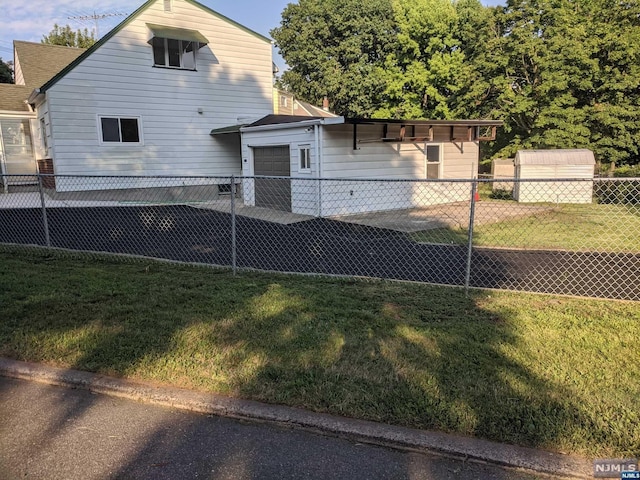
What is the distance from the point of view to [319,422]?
305 cm

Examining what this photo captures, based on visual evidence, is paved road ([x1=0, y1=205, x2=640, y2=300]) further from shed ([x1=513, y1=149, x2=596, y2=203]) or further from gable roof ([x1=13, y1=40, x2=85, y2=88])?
gable roof ([x1=13, y1=40, x2=85, y2=88])

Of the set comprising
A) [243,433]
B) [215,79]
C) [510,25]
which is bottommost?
[243,433]

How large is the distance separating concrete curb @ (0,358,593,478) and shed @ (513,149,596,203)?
1570 cm

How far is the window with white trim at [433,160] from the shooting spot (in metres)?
16.2

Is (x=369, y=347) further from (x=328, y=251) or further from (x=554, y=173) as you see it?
(x=554, y=173)

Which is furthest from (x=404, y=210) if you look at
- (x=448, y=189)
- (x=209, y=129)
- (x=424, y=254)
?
(x=209, y=129)

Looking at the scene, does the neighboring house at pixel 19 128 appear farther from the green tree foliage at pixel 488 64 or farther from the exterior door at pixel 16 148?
the green tree foliage at pixel 488 64

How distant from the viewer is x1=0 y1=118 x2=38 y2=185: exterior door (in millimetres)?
18266

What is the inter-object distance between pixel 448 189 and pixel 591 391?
14180mm

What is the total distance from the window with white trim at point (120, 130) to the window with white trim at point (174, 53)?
2.37 m

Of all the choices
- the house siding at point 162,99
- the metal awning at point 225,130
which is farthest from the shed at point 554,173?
the house siding at point 162,99

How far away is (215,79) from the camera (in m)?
18.6

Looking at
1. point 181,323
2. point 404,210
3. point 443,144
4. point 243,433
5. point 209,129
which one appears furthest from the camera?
point 209,129

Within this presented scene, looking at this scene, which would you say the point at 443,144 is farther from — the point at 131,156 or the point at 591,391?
the point at 591,391
